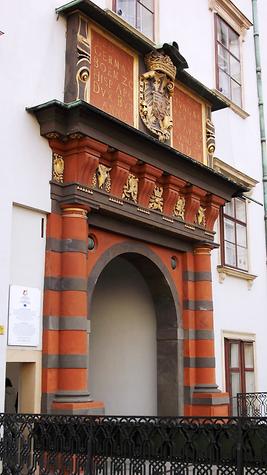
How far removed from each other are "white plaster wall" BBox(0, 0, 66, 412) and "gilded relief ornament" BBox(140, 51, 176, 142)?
1.48 m

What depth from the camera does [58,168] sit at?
815 cm

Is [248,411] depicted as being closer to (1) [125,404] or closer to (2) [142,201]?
(1) [125,404]

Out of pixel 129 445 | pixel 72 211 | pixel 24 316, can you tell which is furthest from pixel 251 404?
pixel 129 445

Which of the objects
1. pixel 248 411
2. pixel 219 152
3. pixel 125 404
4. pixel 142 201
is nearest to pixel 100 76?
pixel 142 201

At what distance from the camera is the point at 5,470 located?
6.57 meters

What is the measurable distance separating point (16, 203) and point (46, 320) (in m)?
1.37

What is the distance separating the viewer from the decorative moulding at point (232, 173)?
40.8 ft

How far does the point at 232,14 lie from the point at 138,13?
161 inches

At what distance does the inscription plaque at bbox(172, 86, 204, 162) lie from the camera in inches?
405

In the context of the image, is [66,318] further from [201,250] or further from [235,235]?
[235,235]

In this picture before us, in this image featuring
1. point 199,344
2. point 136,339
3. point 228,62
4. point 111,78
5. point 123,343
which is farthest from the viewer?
point 228,62

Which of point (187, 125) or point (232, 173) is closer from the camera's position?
point (187, 125)

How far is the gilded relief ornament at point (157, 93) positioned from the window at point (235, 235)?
324 cm

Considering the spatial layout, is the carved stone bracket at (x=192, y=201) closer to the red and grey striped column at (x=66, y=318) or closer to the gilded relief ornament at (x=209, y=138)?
the gilded relief ornament at (x=209, y=138)
